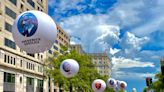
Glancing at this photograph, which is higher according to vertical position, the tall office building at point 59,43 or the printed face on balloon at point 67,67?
the tall office building at point 59,43

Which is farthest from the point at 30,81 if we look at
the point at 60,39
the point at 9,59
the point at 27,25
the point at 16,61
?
the point at 27,25

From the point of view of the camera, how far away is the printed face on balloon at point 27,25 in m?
14.3

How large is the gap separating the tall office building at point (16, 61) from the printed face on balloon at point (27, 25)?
3698cm

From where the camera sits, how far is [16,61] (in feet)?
199

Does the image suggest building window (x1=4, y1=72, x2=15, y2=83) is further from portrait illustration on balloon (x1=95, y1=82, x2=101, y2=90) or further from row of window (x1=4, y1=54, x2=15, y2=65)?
portrait illustration on balloon (x1=95, y1=82, x2=101, y2=90)

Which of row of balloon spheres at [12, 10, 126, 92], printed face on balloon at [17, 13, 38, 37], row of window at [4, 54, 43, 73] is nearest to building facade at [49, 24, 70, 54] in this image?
row of window at [4, 54, 43, 73]

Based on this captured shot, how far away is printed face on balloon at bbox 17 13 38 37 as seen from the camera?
46.8 feet

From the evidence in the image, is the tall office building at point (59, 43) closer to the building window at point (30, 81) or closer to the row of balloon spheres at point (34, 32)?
the building window at point (30, 81)

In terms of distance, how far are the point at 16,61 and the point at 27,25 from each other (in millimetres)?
47238

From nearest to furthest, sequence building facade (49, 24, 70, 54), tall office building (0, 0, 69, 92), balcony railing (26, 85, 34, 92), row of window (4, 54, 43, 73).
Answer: tall office building (0, 0, 69, 92)
row of window (4, 54, 43, 73)
balcony railing (26, 85, 34, 92)
building facade (49, 24, 70, 54)

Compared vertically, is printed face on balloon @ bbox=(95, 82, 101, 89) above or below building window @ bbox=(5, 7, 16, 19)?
below

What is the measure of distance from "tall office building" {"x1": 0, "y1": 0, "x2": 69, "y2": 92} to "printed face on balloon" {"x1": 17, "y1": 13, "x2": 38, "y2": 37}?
36981mm

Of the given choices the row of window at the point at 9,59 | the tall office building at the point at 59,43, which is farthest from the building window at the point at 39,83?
the row of window at the point at 9,59

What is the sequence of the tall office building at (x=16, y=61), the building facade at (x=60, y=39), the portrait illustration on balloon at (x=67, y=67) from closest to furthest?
1. the portrait illustration on balloon at (x=67, y=67)
2. the tall office building at (x=16, y=61)
3. the building facade at (x=60, y=39)
